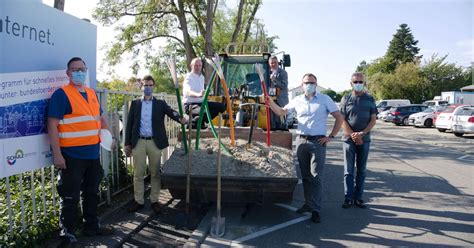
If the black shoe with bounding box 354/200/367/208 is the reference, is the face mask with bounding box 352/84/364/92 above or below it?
above

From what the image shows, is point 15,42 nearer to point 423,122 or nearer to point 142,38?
point 142,38

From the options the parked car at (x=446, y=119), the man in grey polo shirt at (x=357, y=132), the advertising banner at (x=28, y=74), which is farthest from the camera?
the parked car at (x=446, y=119)

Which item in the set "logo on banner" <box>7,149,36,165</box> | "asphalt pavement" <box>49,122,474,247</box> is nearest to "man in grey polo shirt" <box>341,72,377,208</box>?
"asphalt pavement" <box>49,122,474,247</box>

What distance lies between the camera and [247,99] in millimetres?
7355

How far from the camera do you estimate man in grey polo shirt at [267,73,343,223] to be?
5.60 metres

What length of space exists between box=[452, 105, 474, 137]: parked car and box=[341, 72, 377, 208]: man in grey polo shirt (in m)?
14.6

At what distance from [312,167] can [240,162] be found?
1144mm

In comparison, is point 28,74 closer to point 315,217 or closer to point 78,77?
point 78,77

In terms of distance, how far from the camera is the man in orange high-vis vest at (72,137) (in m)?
4.11

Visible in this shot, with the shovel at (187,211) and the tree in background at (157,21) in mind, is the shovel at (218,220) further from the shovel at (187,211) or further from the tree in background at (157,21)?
the tree in background at (157,21)

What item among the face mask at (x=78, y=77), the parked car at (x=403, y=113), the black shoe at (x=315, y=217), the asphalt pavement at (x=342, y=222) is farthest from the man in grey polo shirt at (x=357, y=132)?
the parked car at (x=403, y=113)

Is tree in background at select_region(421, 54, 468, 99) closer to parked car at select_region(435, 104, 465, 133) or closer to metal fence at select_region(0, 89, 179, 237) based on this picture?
parked car at select_region(435, 104, 465, 133)

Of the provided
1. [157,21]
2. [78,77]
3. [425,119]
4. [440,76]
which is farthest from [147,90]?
[440,76]

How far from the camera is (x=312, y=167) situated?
564cm
